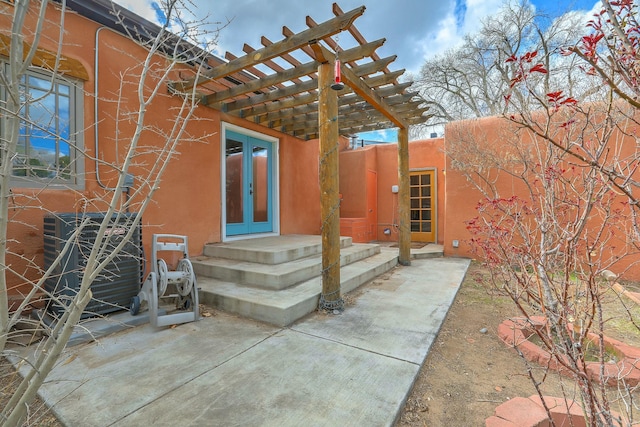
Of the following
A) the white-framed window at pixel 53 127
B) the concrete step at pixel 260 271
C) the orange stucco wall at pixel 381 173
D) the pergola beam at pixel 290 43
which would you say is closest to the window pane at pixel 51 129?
the white-framed window at pixel 53 127

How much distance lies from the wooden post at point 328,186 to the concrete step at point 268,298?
22 cm

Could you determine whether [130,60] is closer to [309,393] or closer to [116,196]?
[116,196]

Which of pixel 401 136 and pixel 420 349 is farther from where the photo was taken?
pixel 401 136

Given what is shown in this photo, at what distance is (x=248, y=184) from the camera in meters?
5.91

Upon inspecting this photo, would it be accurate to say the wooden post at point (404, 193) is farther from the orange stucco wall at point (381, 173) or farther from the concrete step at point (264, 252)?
the orange stucco wall at point (381, 173)

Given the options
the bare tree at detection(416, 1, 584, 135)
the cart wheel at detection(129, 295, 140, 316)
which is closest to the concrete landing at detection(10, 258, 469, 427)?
the cart wheel at detection(129, 295, 140, 316)

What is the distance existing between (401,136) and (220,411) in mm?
5475

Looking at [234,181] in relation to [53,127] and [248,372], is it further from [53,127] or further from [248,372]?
[248,372]

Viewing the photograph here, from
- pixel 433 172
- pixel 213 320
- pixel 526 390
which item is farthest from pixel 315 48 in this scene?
pixel 433 172

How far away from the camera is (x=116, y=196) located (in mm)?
1260

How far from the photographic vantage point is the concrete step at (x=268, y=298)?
2.98m

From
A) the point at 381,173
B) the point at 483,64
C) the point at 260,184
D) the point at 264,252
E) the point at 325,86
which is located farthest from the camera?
the point at 483,64

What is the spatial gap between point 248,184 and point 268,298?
10.7ft

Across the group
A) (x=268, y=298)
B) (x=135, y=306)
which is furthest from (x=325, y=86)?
(x=135, y=306)
